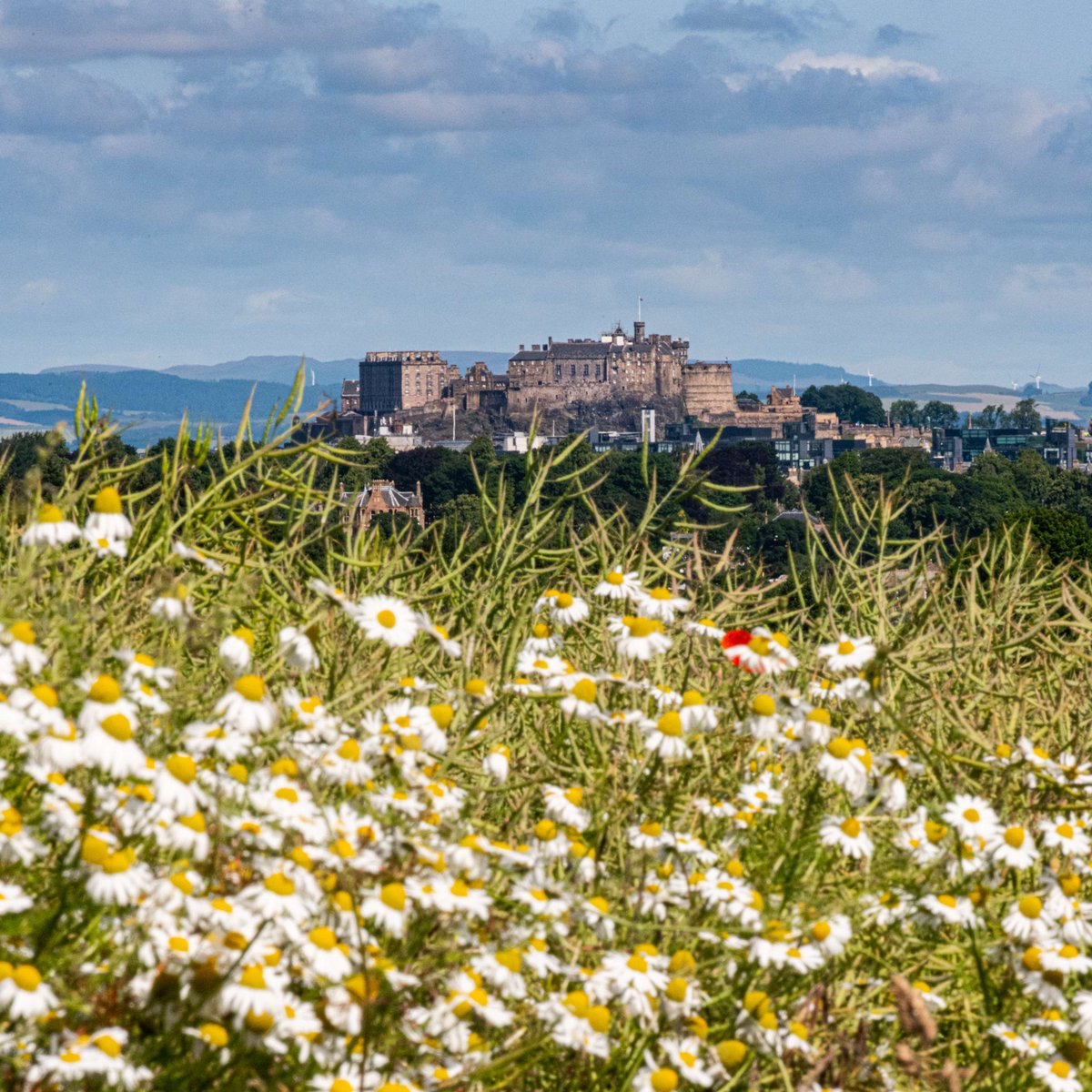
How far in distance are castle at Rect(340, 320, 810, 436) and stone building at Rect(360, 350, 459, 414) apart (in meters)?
0.09

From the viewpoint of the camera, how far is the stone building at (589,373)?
15612 cm

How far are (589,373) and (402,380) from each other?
66.9 feet

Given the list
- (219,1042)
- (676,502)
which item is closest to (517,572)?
(676,502)

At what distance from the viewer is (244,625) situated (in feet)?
10.3

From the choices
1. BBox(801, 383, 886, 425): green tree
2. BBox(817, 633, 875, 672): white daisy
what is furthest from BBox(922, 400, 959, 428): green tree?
BBox(817, 633, 875, 672): white daisy

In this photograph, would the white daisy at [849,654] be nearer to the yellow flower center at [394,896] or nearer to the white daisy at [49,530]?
the yellow flower center at [394,896]

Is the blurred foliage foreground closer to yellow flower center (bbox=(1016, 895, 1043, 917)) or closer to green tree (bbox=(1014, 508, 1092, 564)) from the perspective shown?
yellow flower center (bbox=(1016, 895, 1043, 917))

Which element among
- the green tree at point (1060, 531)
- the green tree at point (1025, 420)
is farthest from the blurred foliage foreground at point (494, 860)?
the green tree at point (1025, 420)

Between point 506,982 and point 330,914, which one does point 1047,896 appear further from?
point 330,914

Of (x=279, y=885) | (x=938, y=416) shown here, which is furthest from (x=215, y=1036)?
(x=938, y=416)

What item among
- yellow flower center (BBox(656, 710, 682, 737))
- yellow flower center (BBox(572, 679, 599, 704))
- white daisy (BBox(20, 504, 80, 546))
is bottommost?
yellow flower center (BBox(656, 710, 682, 737))

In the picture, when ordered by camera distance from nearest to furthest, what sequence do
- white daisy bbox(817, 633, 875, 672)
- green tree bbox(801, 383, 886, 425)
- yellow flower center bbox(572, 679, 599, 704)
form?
yellow flower center bbox(572, 679, 599, 704)
white daisy bbox(817, 633, 875, 672)
green tree bbox(801, 383, 886, 425)

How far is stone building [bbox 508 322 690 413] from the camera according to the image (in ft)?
512

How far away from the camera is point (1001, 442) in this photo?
161 meters
